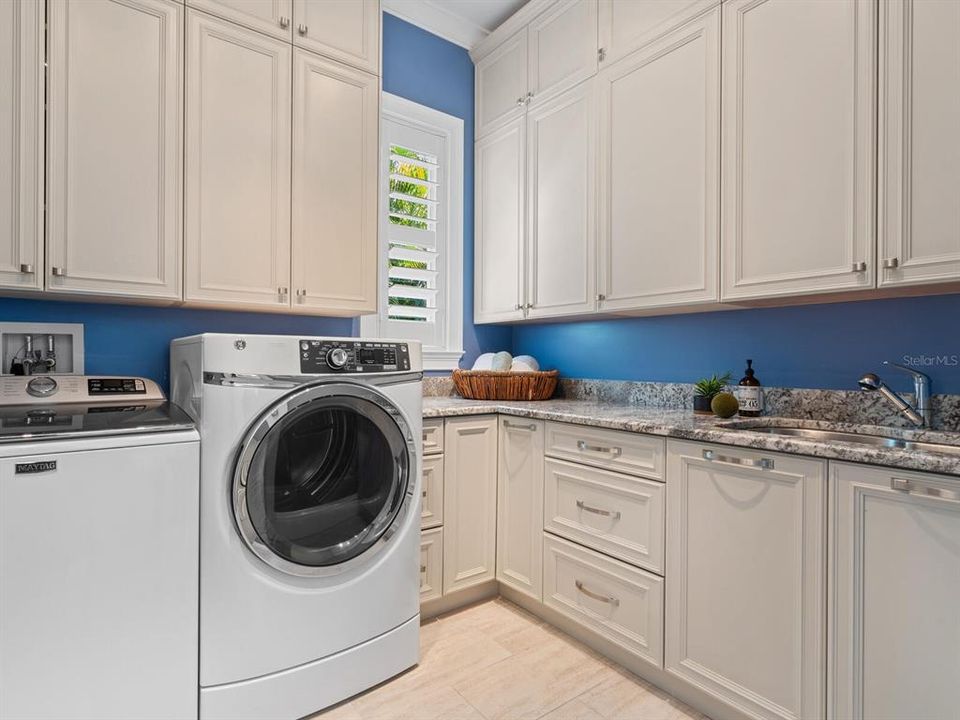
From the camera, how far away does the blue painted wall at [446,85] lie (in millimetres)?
2852

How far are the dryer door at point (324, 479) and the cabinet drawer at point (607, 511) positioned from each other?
627 millimetres

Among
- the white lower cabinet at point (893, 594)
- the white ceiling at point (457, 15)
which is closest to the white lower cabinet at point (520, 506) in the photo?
the white lower cabinet at point (893, 594)

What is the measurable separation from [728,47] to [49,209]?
2342 millimetres

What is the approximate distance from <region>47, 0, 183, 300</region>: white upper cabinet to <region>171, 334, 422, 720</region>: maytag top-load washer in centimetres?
36

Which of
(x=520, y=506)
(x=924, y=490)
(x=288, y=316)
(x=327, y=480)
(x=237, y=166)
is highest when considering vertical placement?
(x=237, y=166)

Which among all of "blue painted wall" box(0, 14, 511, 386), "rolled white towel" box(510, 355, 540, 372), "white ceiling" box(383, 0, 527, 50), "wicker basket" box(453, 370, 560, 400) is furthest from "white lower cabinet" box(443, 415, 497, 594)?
"white ceiling" box(383, 0, 527, 50)

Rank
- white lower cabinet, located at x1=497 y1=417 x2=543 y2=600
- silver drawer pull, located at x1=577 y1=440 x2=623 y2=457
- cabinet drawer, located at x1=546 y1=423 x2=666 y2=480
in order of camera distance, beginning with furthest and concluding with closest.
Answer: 1. white lower cabinet, located at x1=497 y1=417 x2=543 y2=600
2. silver drawer pull, located at x1=577 y1=440 x2=623 y2=457
3. cabinet drawer, located at x1=546 y1=423 x2=666 y2=480

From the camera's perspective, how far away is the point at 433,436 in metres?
2.24

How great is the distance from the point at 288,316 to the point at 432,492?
3.41 ft

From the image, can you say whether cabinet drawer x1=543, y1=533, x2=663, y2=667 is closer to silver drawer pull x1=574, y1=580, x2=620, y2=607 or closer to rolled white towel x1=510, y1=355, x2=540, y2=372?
silver drawer pull x1=574, y1=580, x2=620, y2=607

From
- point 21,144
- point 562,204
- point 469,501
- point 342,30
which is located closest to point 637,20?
point 562,204

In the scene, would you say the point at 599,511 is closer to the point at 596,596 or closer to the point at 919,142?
the point at 596,596

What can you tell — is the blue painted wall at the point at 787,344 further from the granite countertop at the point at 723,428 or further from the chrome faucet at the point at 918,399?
the granite countertop at the point at 723,428

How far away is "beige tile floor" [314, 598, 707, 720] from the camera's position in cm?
171
